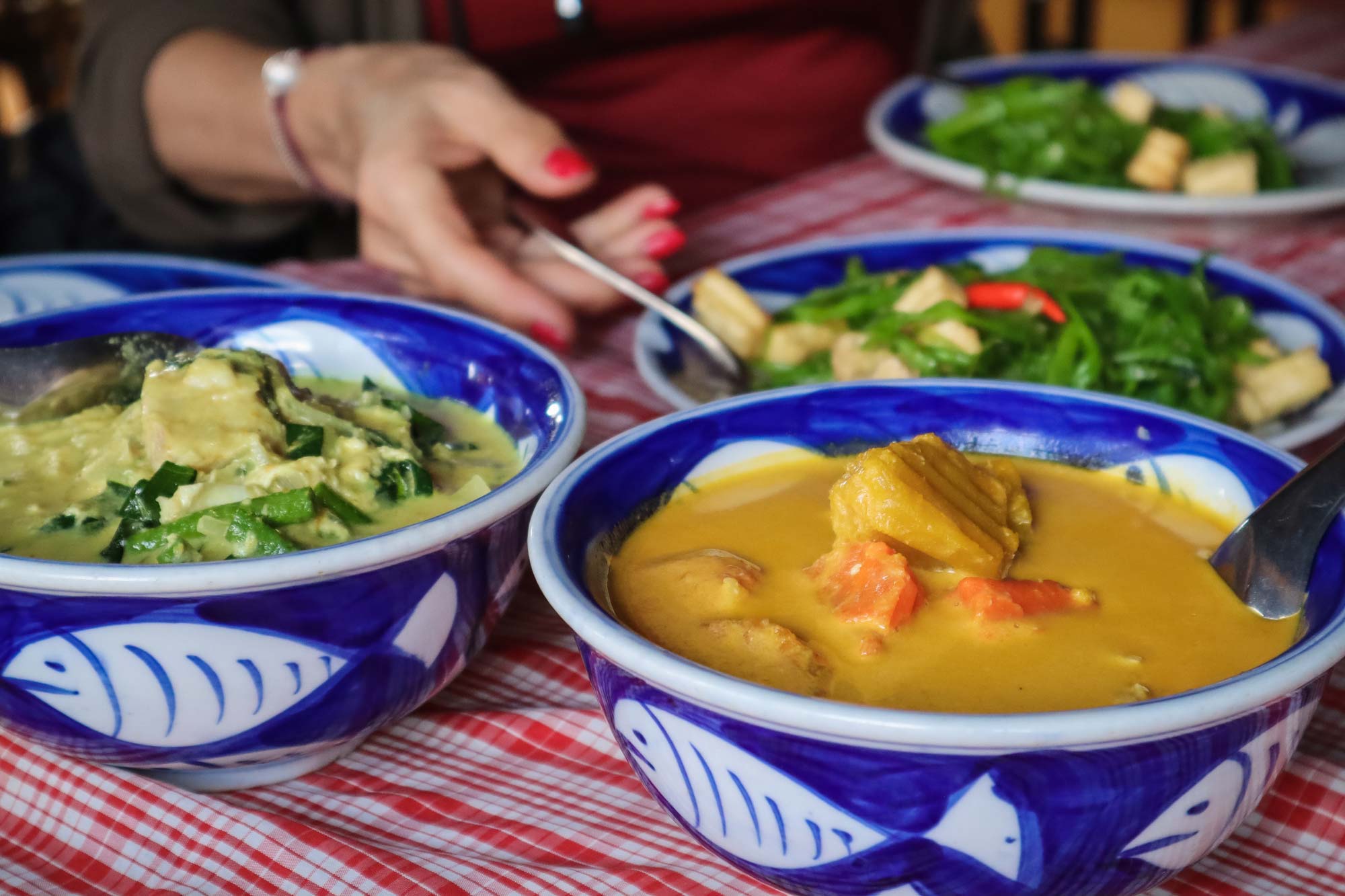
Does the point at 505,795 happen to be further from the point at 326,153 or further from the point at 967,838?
the point at 326,153

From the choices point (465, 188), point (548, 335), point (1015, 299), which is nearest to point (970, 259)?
point (1015, 299)

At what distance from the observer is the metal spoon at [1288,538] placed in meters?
1.04

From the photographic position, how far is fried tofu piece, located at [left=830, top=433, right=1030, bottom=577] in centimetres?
105

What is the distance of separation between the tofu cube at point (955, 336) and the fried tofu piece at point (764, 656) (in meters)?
0.79

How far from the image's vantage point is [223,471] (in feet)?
3.79

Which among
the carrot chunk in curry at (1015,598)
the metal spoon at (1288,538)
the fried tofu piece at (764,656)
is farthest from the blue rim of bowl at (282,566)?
the metal spoon at (1288,538)

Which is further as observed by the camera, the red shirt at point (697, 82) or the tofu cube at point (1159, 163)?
the red shirt at point (697, 82)

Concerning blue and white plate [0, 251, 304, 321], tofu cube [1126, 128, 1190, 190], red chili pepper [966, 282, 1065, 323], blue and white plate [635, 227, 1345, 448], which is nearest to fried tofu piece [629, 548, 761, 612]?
blue and white plate [635, 227, 1345, 448]

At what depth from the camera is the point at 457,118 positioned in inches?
83.7

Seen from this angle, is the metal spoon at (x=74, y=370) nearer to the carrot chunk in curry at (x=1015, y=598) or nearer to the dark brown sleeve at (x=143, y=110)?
the carrot chunk in curry at (x=1015, y=598)

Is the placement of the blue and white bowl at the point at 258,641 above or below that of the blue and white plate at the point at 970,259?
above

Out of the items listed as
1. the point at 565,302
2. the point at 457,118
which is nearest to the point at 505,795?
the point at 565,302

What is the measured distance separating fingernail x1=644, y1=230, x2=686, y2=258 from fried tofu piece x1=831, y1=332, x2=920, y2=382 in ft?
1.51

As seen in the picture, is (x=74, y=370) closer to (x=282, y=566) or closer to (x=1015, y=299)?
(x=282, y=566)
